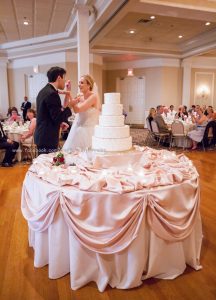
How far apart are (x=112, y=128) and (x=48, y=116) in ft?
2.38

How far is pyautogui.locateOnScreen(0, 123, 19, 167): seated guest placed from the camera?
5660 mm

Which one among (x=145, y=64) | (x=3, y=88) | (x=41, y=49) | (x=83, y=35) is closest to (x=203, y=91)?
(x=145, y=64)

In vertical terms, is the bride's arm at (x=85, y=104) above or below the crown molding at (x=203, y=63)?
below

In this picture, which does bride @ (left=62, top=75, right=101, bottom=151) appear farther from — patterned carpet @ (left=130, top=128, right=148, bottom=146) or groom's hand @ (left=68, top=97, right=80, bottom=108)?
patterned carpet @ (left=130, top=128, right=148, bottom=146)

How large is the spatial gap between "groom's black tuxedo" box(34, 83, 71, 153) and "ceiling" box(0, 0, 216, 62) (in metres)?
3.43

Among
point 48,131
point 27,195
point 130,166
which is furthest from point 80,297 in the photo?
point 48,131

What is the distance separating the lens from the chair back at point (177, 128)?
284 inches

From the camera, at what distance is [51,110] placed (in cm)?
264

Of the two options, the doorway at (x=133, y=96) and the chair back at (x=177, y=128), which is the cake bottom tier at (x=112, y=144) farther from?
the doorway at (x=133, y=96)

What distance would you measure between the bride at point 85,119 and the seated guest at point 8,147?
3013 mm

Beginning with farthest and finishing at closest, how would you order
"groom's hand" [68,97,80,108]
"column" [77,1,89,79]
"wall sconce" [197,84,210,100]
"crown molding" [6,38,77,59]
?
1. "wall sconce" [197,84,210,100]
2. "crown molding" [6,38,77,59]
3. "column" [77,1,89,79]
4. "groom's hand" [68,97,80,108]

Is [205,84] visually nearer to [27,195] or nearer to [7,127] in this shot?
[7,127]

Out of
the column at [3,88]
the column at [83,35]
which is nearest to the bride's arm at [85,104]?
the column at [83,35]

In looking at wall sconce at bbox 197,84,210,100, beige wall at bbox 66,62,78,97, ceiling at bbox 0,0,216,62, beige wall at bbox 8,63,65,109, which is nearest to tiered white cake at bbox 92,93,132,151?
ceiling at bbox 0,0,216,62
